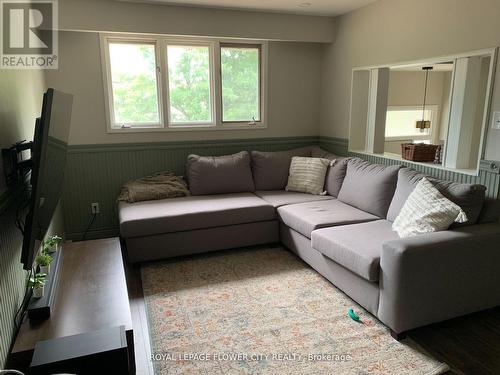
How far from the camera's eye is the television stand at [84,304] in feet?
5.24

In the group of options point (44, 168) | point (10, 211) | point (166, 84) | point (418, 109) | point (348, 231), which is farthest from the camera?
point (418, 109)

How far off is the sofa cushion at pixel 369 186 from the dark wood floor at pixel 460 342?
1.02m

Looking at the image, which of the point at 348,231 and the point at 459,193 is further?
the point at 348,231

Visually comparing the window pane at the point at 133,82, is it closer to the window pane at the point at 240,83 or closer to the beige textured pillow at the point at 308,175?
the window pane at the point at 240,83

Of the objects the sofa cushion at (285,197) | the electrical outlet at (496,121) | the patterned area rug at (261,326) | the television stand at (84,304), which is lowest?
the patterned area rug at (261,326)

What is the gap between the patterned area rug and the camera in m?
1.95

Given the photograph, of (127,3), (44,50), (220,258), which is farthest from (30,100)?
(220,258)

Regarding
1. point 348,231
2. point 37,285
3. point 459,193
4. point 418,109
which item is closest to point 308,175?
point 348,231

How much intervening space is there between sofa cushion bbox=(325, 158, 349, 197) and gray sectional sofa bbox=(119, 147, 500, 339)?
11mm

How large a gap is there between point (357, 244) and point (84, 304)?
170 cm

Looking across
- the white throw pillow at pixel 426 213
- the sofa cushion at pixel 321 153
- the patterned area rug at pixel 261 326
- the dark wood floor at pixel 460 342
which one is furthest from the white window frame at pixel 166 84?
the white throw pillow at pixel 426 213

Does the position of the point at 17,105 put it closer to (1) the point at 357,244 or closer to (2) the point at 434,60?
(1) the point at 357,244

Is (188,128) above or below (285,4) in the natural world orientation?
below

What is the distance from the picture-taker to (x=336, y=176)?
3693 millimetres
